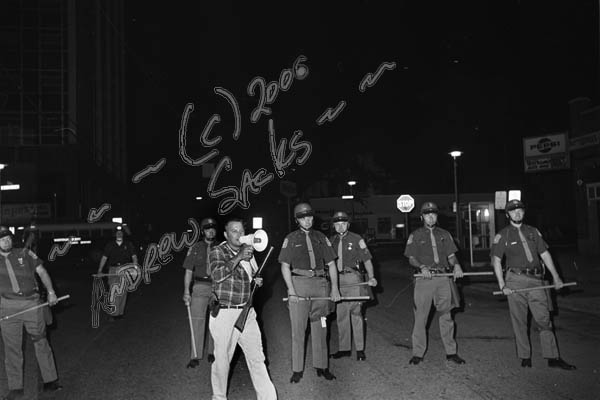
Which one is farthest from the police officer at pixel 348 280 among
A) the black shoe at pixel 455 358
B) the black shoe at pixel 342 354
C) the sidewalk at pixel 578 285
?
the sidewalk at pixel 578 285

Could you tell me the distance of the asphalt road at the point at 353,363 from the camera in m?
6.33

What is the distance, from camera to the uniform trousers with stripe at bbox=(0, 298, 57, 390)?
638 centimetres

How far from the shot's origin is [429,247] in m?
7.62

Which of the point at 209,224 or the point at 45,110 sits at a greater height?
the point at 45,110

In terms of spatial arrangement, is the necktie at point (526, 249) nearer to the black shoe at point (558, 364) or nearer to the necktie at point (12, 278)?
the black shoe at point (558, 364)

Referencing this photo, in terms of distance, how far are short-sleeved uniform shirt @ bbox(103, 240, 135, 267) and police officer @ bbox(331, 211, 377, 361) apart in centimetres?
539

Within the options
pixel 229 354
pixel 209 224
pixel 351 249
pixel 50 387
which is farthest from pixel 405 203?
pixel 229 354

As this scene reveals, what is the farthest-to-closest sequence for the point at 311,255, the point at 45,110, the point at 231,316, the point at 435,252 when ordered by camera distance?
the point at 45,110 < the point at 435,252 < the point at 311,255 < the point at 231,316

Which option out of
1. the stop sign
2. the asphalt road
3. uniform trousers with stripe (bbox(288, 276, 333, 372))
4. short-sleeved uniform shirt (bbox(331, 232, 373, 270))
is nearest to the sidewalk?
the asphalt road

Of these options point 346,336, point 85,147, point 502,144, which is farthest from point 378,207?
point 346,336

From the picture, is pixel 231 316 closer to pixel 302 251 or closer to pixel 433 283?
pixel 302 251

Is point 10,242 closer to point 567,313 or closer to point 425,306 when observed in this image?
point 425,306

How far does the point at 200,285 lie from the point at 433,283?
3.12 metres

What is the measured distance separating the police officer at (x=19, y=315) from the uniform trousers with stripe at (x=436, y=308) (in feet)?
14.1
